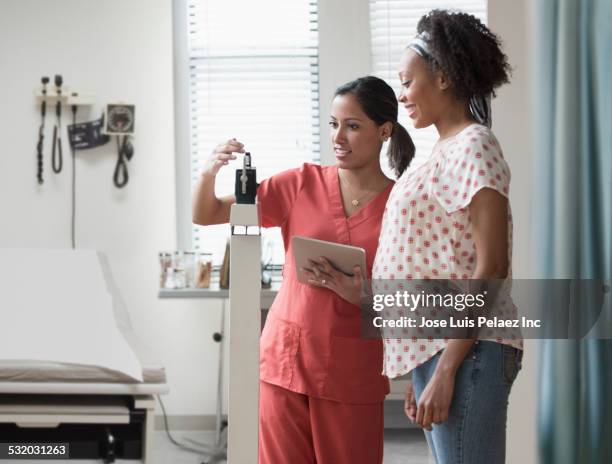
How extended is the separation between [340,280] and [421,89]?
0.46 meters

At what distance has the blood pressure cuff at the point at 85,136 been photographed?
3820 mm

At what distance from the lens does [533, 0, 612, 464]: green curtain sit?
172 cm

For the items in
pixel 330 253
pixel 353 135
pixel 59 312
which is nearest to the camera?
pixel 330 253

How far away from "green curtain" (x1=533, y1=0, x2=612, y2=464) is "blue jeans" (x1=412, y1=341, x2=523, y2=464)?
0.57 metres

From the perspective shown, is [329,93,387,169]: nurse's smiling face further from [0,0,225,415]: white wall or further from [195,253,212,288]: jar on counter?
[0,0,225,415]: white wall

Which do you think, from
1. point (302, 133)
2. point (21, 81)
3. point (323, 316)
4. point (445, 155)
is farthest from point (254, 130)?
point (445, 155)

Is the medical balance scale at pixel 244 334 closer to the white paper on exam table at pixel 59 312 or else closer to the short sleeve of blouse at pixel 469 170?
the short sleeve of blouse at pixel 469 170

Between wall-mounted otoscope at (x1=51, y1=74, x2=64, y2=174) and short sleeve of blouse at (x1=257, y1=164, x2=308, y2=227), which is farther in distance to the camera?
wall-mounted otoscope at (x1=51, y1=74, x2=64, y2=174)

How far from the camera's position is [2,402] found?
7.31ft

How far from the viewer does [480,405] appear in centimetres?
123

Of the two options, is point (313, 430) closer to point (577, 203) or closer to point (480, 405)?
point (480, 405)

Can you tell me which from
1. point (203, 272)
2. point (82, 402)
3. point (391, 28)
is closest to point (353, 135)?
point (82, 402)

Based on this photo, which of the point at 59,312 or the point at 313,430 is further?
the point at 59,312

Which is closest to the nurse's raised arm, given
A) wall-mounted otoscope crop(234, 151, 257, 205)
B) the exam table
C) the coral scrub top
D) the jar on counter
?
the coral scrub top
